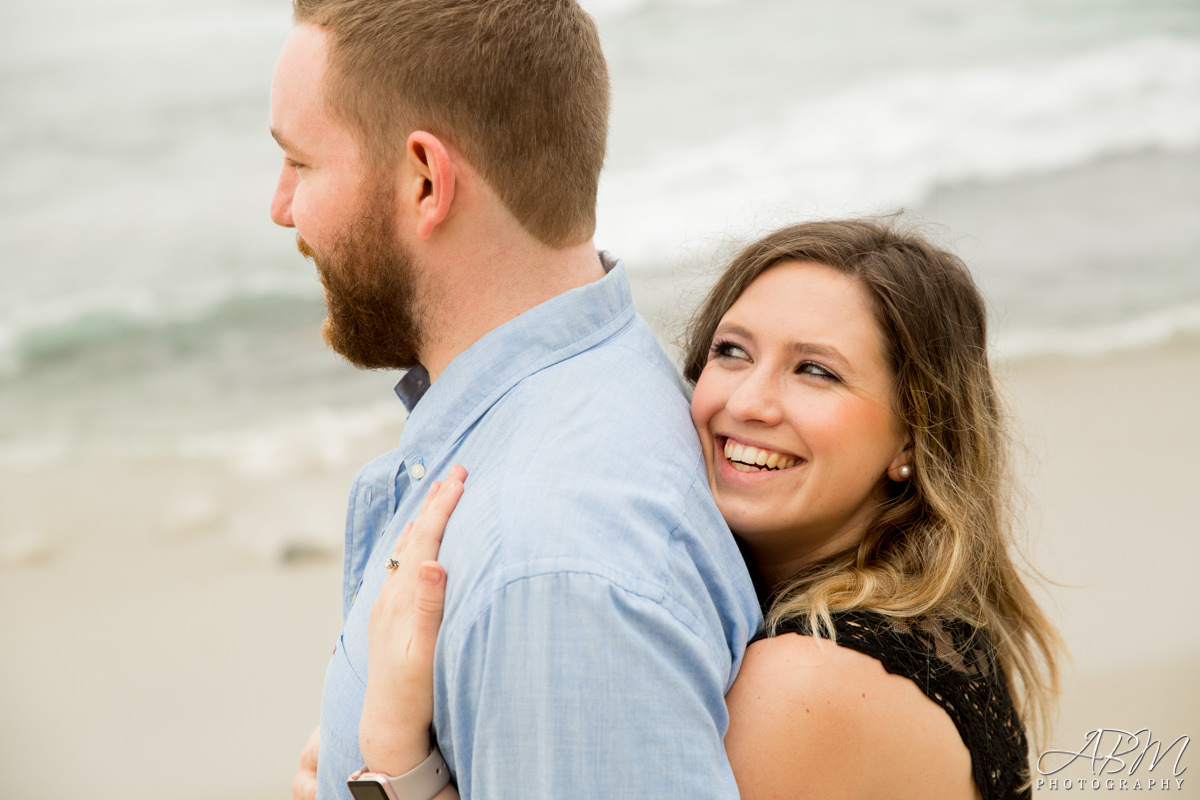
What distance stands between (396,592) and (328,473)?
556cm

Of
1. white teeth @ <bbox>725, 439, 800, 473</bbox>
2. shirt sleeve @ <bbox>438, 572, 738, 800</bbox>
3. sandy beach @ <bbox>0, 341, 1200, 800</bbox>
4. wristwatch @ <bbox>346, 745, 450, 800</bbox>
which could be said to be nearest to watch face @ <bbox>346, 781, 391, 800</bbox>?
wristwatch @ <bbox>346, 745, 450, 800</bbox>

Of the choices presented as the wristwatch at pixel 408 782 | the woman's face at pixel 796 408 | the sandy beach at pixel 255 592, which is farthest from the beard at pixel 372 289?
the sandy beach at pixel 255 592

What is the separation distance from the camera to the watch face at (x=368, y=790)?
1.50 m

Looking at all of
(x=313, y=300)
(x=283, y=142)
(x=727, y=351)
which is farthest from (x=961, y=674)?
(x=313, y=300)

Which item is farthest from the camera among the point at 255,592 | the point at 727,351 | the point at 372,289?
the point at 255,592

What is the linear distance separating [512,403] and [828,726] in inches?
26.1

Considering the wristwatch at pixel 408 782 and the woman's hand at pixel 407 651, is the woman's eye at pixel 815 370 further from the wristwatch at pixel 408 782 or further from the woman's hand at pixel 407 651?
the wristwatch at pixel 408 782

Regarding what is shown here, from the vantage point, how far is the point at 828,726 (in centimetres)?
162

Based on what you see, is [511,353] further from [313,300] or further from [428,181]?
[313,300]

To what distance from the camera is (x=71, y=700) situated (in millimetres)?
4988

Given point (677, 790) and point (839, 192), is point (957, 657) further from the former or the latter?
point (839, 192)

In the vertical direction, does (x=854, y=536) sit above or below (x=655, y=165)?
above

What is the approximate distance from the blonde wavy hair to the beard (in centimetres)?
67

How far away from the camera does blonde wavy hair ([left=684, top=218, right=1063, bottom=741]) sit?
1951 mm
